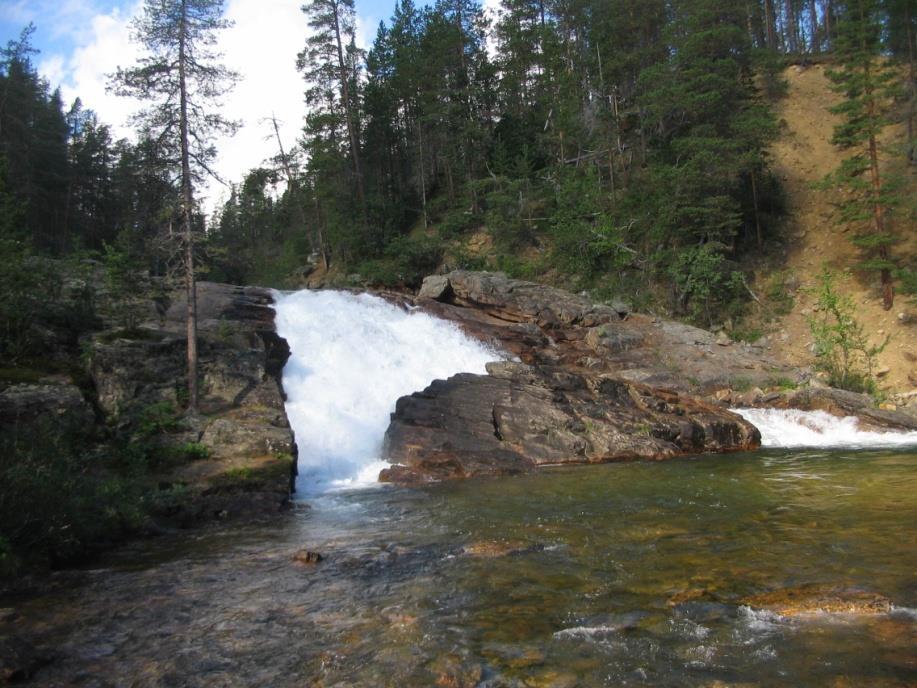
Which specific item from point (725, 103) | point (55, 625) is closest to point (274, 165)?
point (725, 103)

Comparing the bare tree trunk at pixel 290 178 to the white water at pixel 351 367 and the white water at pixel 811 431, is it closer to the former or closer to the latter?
the white water at pixel 351 367

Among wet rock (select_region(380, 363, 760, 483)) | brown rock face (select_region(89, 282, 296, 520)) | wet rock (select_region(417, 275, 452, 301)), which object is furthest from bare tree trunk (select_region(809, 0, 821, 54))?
brown rock face (select_region(89, 282, 296, 520))

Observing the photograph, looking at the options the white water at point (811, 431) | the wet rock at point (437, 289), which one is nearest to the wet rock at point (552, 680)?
the white water at point (811, 431)

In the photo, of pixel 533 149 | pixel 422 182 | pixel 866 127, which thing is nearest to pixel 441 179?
pixel 422 182

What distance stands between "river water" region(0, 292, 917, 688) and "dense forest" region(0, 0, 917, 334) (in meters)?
12.0

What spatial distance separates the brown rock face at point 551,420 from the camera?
49.6 ft

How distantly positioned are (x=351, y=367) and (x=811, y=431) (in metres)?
14.7

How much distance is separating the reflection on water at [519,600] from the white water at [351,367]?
17.4ft

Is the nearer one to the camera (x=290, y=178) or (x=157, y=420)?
(x=157, y=420)

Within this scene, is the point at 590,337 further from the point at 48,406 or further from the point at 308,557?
the point at 48,406

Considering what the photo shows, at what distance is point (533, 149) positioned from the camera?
41281 mm

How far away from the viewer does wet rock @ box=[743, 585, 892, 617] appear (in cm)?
528

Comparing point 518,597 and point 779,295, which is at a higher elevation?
point 779,295

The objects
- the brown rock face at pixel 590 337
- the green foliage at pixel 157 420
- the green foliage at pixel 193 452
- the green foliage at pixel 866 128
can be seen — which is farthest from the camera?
the green foliage at pixel 866 128
